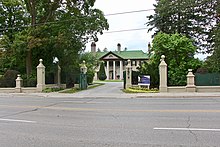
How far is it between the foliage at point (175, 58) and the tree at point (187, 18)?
12.9 meters

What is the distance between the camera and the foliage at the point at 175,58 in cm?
2833

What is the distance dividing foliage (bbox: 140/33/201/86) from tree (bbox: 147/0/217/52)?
1295cm

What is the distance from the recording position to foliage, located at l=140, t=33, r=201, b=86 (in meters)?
28.3

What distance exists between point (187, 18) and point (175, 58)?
1548 cm

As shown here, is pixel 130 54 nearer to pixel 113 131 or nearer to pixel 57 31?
pixel 57 31

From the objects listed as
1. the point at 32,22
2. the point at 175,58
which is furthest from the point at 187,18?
the point at 32,22

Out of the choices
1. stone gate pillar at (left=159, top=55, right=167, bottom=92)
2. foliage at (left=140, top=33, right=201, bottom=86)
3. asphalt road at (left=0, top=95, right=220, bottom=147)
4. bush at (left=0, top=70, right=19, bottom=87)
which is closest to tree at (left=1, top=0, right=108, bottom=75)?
bush at (left=0, top=70, right=19, bottom=87)

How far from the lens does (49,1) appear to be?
1275 inches

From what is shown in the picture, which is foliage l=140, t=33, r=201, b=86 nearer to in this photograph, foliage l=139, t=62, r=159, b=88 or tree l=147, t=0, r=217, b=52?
foliage l=139, t=62, r=159, b=88

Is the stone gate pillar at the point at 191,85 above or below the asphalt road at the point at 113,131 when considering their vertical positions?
above

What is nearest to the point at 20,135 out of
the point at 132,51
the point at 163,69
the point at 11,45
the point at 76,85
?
the point at 163,69

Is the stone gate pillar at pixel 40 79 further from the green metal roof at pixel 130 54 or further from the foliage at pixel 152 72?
the green metal roof at pixel 130 54

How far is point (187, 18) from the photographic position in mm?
42750

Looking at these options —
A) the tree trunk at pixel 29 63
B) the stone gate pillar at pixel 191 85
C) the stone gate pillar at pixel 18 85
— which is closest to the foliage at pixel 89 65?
the tree trunk at pixel 29 63
